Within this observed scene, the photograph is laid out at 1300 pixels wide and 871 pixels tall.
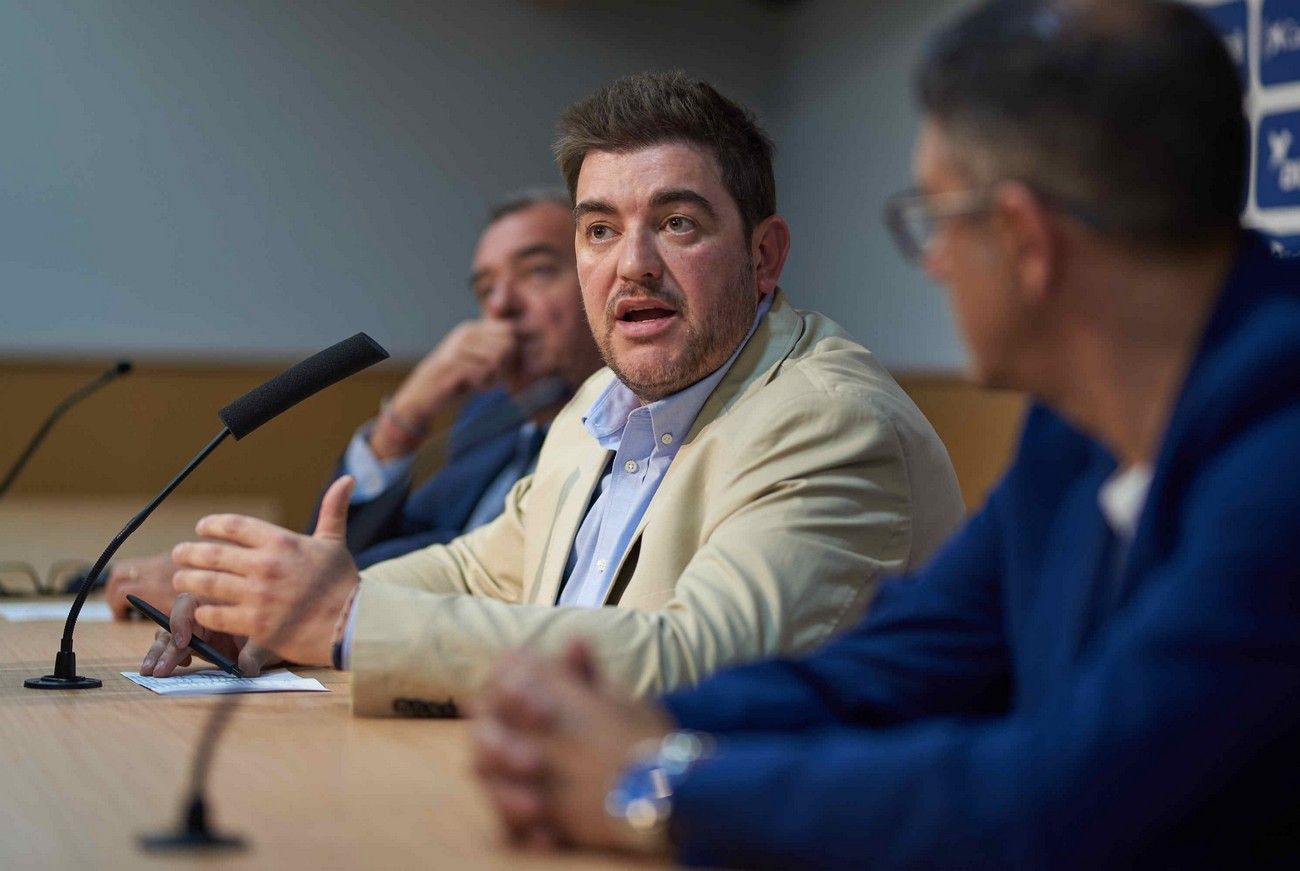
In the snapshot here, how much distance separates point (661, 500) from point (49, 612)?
4.39 ft

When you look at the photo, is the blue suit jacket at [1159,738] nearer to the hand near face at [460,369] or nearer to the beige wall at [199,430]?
the hand near face at [460,369]

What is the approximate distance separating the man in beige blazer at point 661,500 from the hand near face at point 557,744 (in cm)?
47

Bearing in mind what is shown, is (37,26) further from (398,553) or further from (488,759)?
(488,759)

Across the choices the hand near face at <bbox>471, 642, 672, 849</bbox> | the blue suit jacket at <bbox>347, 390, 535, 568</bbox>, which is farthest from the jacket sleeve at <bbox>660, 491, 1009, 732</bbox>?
the blue suit jacket at <bbox>347, 390, 535, 568</bbox>

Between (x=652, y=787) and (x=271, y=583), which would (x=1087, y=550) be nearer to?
(x=652, y=787)

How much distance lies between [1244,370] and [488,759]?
1.74 feet

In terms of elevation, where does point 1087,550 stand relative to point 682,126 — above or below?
below

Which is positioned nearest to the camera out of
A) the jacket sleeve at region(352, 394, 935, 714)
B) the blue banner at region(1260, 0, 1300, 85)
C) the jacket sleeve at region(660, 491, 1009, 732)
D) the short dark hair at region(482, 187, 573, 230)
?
the jacket sleeve at region(660, 491, 1009, 732)

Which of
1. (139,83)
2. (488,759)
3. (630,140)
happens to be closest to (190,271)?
(139,83)

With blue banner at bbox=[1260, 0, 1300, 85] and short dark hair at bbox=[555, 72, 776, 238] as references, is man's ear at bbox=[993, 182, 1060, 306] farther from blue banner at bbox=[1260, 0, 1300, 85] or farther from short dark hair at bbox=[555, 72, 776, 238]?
blue banner at bbox=[1260, 0, 1300, 85]

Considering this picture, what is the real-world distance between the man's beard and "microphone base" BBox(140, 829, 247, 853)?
1.08 m

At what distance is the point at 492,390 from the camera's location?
3539mm

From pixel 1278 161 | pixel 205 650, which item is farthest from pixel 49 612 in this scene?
pixel 1278 161

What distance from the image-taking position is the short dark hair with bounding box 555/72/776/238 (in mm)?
2080
